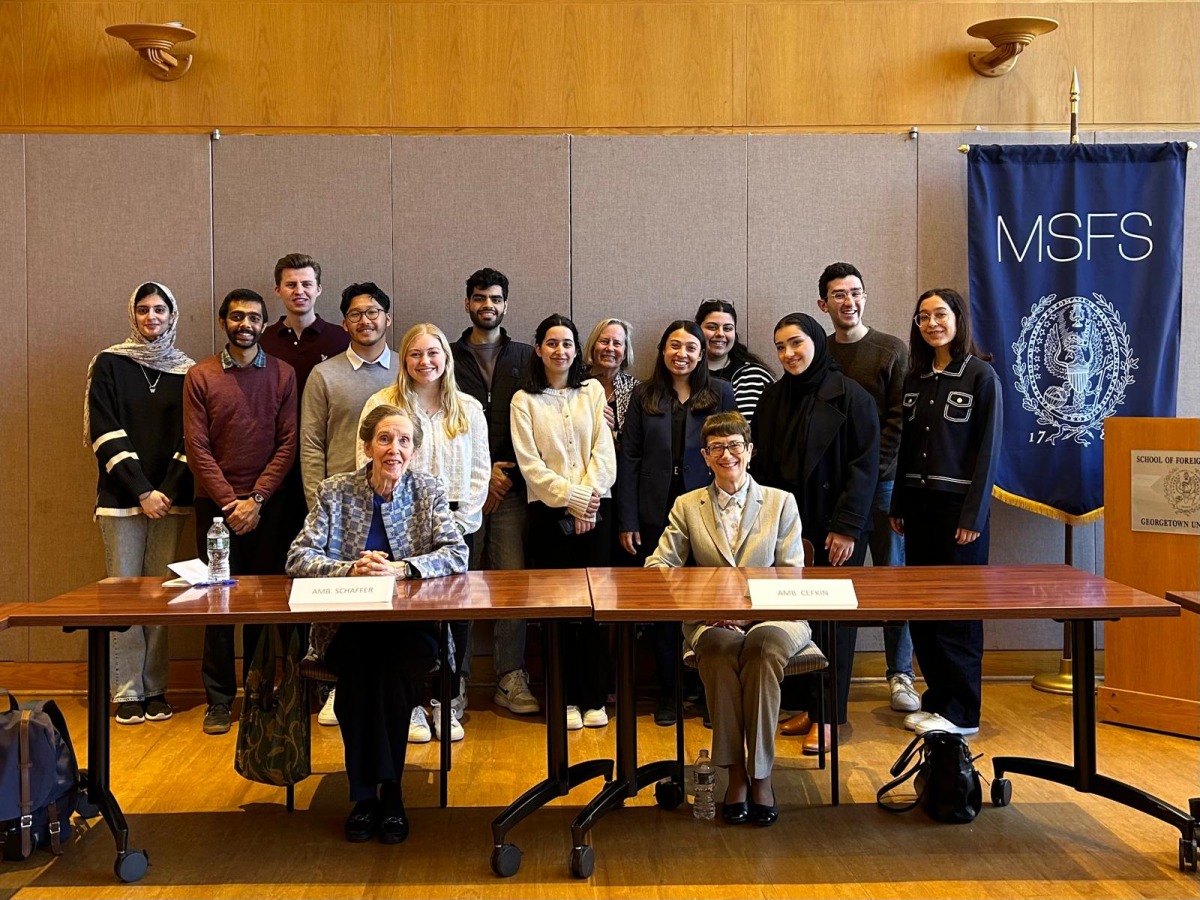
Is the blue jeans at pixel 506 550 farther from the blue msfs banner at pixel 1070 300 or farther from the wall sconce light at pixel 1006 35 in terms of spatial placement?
the wall sconce light at pixel 1006 35

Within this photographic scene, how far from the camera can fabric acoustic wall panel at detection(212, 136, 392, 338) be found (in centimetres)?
527

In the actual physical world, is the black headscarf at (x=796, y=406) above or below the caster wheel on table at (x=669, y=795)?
above

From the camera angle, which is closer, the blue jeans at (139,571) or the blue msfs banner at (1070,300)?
the blue jeans at (139,571)

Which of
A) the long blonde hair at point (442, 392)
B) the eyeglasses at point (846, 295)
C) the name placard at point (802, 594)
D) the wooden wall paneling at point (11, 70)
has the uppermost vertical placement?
the wooden wall paneling at point (11, 70)

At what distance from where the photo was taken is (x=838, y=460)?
4.46m

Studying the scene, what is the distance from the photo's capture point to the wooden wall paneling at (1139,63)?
536cm

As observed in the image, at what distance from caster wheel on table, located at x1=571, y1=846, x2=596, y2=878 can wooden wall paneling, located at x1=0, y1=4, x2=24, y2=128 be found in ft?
13.8

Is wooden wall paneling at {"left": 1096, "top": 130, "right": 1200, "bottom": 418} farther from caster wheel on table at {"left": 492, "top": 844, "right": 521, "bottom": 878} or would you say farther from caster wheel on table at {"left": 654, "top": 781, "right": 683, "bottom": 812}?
caster wheel on table at {"left": 492, "top": 844, "right": 521, "bottom": 878}

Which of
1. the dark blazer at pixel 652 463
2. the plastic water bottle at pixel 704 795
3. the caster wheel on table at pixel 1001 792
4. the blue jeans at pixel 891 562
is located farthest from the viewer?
the blue jeans at pixel 891 562

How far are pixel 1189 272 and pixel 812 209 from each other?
68.9 inches

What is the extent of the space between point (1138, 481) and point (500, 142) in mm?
3079

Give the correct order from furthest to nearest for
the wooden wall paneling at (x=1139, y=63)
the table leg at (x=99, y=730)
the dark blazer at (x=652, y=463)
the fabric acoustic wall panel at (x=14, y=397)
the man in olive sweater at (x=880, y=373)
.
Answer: the wooden wall paneling at (x=1139, y=63)
the fabric acoustic wall panel at (x=14, y=397)
the man in olive sweater at (x=880, y=373)
the dark blazer at (x=652, y=463)
the table leg at (x=99, y=730)

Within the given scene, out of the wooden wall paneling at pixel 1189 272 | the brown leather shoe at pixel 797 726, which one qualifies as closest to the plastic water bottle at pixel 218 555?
the brown leather shoe at pixel 797 726

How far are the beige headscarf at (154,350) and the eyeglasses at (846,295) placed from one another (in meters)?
2.73
